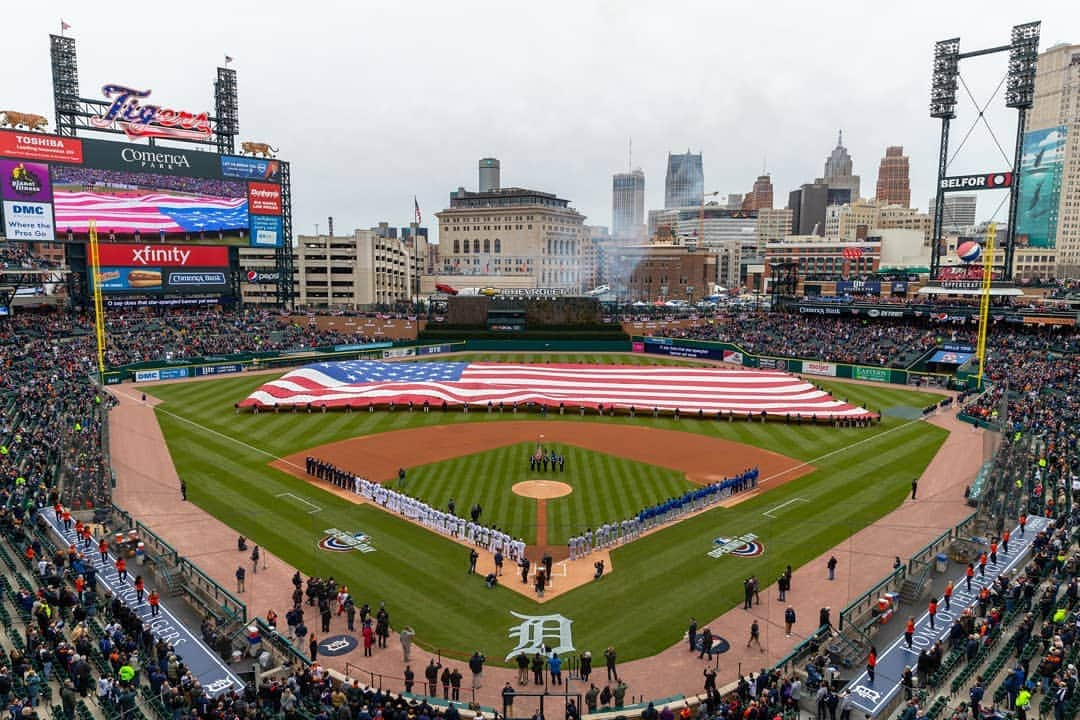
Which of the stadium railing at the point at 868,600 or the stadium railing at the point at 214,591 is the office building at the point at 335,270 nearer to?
the stadium railing at the point at 214,591

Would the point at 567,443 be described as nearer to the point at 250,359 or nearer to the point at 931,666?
the point at 931,666

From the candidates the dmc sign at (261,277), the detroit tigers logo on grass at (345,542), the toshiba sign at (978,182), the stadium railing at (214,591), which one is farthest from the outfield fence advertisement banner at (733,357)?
the dmc sign at (261,277)

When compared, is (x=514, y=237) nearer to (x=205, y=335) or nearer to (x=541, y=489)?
(x=205, y=335)

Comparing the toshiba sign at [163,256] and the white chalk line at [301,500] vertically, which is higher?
the toshiba sign at [163,256]

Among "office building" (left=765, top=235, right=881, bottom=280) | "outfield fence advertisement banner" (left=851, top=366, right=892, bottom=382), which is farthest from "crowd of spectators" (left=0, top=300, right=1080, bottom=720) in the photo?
"office building" (left=765, top=235, right=881, bottom=280)

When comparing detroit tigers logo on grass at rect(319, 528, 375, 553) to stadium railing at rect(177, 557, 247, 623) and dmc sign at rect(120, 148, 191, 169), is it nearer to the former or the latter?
stadium railing at rect(177, 557, 247, 623)

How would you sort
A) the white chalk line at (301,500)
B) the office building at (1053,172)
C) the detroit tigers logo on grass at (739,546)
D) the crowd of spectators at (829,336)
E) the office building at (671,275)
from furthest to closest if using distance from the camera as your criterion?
the office building at (671,275)
the office building at (1053,172)
the crowd of spectators at (829,336)
the white chalk line at (301,500)
the detroit tigers logo on grass at (739,546)

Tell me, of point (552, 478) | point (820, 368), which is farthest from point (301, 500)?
point (820, 368)
